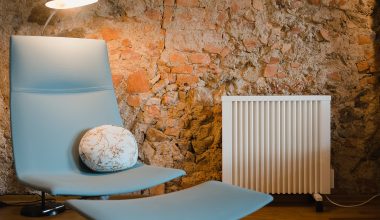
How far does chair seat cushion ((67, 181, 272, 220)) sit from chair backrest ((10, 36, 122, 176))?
0.70 metres

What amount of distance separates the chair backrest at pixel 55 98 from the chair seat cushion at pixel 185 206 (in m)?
0.70

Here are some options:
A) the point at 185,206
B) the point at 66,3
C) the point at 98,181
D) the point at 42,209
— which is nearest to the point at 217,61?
the point at 66,3

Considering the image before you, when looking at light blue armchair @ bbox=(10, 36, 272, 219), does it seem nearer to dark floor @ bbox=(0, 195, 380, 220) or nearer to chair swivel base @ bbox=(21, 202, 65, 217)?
chair swivel base @ bbox=(21, 202, 65, 217)

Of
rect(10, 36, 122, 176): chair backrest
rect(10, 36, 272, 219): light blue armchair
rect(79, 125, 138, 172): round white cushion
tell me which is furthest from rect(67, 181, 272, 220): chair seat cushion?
rect(10, 36, 122, 176): chair backrest

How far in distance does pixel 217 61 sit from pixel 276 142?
59 cm

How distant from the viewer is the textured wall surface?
271cm

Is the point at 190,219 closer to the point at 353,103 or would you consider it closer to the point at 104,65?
the point at 104,65

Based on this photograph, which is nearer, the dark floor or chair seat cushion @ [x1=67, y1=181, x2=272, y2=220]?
chair seat cushion @ [x1=67, y1=181, x2=272, y2=220]

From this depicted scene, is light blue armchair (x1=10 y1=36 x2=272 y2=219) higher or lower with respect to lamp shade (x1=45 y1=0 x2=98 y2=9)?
lower

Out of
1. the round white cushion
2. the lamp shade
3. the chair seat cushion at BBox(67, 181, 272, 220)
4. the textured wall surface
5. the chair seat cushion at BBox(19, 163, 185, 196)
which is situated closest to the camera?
the chair seat cushion at BBox(67, 181, 272, 220)

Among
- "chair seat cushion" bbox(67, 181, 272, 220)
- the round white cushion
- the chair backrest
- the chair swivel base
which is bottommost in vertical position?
the chair swivel base

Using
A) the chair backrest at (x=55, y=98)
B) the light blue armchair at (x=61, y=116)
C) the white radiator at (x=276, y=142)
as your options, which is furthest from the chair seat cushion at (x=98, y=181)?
the white radiator at (x=276, y=142)

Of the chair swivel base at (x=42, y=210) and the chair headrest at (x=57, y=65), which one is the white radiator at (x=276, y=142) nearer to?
the chair headrest at (x=57, y=65)

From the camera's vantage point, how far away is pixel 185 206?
4.65ft
